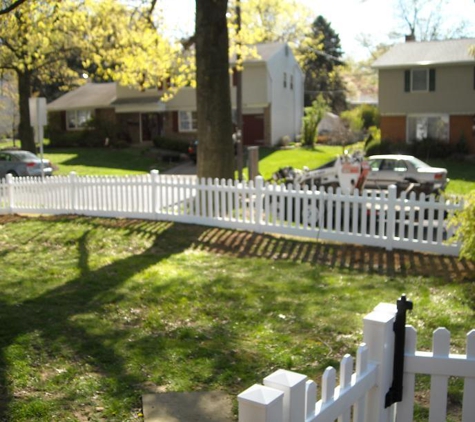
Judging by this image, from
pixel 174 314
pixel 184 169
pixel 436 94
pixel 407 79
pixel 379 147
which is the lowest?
pixel 174 314

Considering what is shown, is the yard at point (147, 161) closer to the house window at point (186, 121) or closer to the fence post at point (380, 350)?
the house window at point (186, 121)

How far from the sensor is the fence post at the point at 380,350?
9.80 ft

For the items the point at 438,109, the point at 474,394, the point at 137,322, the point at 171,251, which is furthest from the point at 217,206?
the point at 438,109

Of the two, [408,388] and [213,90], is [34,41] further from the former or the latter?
[408,388]

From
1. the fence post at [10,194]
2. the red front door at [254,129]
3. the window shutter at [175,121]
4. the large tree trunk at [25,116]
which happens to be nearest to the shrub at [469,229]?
the fence post at [10,194]

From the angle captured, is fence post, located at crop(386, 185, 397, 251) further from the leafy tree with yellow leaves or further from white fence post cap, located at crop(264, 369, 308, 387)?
the leafy tree with yellow leaves

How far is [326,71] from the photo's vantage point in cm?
6153

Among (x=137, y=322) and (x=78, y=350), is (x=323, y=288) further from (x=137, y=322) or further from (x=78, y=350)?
(x=78, y=350)

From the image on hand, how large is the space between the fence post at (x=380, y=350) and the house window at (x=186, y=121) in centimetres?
3882

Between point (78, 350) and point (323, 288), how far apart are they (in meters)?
3.62

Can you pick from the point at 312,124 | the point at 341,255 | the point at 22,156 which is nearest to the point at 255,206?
the point at 341,255

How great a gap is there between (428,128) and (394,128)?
1803 millimetres

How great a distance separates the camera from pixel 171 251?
10.9 meters

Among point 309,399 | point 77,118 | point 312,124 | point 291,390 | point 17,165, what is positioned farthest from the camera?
point 77,118
